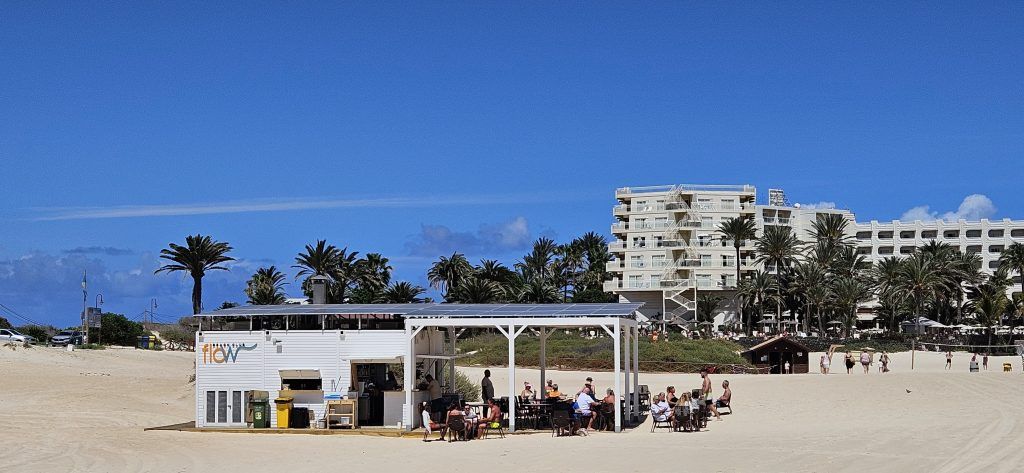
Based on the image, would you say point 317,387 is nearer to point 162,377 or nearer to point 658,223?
point 162,377

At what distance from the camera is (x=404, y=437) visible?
24375 millimetres

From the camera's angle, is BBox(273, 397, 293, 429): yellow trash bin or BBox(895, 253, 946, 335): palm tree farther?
BBox(895, 253, 946, 335): palm tree

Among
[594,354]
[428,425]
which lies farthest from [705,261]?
[428,425]

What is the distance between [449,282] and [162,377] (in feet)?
176

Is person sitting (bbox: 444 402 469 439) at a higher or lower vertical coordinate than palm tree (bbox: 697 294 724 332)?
lower

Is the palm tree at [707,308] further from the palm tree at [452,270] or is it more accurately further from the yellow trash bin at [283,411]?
the yellow trash bin at [283,411]

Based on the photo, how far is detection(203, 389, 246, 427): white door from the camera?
86.5 ft

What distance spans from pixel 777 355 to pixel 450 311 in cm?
2865

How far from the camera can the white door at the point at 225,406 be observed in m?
26.4

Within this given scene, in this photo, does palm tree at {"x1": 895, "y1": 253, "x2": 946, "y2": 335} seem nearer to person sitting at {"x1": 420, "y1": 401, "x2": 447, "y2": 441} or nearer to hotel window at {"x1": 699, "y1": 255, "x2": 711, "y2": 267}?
hotel window at {"x1": 699, "y1": 255, "x2": 711, "y2": 267}

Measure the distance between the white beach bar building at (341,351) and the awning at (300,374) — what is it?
0.08ft

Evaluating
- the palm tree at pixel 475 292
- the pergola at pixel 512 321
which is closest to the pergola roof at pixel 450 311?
the pergola at pixel 512 321

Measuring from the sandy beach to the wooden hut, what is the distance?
1072cm

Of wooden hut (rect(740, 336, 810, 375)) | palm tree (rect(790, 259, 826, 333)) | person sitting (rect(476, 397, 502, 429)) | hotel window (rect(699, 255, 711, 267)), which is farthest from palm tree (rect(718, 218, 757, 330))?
person sitting (rect(476, 397, 502, 429))
